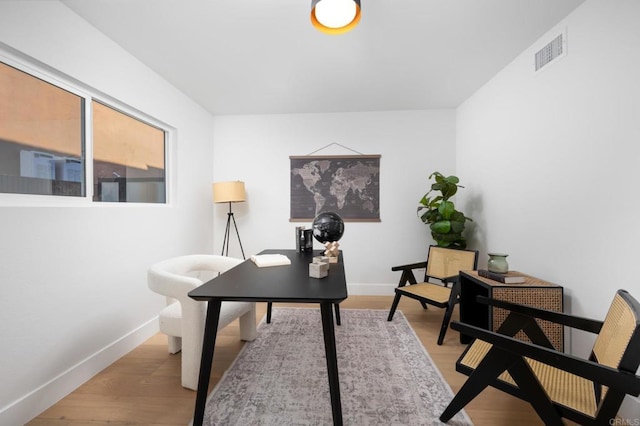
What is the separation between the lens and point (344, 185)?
150 inches

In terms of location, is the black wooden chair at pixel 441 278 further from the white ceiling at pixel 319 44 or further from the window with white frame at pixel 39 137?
the window with white frame at pixel 39 137

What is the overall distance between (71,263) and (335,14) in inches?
93.6

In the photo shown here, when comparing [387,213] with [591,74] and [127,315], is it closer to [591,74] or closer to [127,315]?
[591,74]

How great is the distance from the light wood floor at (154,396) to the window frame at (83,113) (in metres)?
1.27

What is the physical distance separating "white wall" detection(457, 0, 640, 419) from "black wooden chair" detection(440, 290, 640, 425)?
55 centimetres

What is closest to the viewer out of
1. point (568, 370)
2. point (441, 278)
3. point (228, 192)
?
point (568, 370)

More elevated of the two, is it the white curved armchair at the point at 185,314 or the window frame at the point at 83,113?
the window frame at the point at 83,113

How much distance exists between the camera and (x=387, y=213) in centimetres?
382

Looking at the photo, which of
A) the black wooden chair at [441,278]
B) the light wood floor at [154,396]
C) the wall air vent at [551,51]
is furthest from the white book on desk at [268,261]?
the wall air vent at [551,51]

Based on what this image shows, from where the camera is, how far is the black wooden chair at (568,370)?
38.5 inches

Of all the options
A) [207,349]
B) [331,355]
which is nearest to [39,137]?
[207,349]

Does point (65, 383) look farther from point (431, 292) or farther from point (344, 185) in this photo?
point (344, 185)

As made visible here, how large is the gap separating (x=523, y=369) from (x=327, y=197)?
2.93m

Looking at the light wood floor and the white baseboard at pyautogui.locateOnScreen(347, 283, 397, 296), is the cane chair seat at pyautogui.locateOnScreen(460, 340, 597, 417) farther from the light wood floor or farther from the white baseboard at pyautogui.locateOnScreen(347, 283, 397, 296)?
the white baseboard at pyautogui.locateOnScreen(347, 283, 397, 296)
